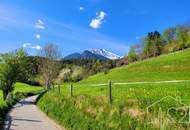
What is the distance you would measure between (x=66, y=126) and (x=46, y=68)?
7551cm

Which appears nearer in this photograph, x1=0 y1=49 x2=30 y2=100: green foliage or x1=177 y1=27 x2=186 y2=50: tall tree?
x1=0 y1=49 x2=30 y2=100: green foliage

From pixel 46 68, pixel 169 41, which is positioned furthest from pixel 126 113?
pixel 169 41

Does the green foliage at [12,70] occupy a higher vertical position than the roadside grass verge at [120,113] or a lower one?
higher

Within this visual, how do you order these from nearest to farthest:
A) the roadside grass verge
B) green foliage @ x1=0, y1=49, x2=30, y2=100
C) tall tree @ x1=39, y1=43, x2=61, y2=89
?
1. the roadside grass verge
2. green foliage @ x1=0, y1=49, x2=30, y2=100
3. tall tree @ x1=39, y1=43, x2=61, y2=89

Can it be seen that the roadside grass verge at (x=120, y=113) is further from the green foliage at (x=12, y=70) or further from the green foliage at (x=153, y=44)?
the green foliage at (x=153, y=44)

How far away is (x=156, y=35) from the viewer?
142375 mm

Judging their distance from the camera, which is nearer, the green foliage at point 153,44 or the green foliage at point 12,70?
the green foliage at point 12,70

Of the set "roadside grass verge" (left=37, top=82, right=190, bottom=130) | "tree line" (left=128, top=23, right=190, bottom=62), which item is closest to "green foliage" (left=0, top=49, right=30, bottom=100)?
"roadside grass verge" (left=37, top=82, right=190, bottom=130)

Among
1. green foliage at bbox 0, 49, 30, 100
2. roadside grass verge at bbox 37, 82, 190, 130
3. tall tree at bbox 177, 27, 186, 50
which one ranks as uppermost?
tall tree at bbox 177, 27, 186, 50

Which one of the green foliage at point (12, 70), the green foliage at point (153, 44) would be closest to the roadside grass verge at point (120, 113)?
the green foliage at point (12, 70)

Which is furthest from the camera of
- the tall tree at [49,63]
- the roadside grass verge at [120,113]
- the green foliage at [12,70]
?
the tall tree at [49,63]

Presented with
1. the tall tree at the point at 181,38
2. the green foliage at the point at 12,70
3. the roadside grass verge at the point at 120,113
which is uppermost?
the tall tree at the point at 181,38

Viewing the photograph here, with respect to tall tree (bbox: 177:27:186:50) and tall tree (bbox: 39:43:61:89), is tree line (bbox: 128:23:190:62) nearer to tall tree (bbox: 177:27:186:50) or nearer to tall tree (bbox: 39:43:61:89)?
tall tree (bbox: 177:27:186:50)

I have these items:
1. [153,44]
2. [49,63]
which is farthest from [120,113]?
[153,44]
